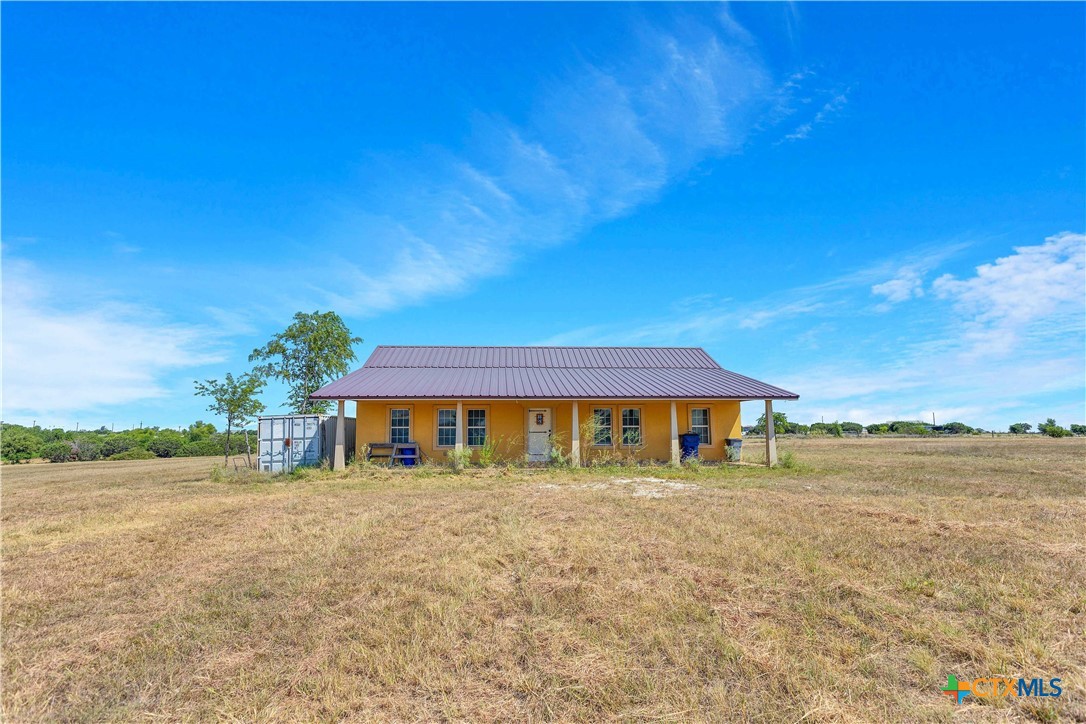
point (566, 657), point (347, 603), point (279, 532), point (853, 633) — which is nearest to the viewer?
point (566, 657)

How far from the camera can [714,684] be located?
361 cm

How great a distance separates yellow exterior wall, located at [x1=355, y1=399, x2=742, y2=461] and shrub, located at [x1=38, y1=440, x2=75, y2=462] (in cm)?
2687

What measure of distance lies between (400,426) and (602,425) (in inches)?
269

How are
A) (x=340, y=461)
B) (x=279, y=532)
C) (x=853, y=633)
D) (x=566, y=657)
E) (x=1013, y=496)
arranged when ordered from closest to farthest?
1. (x=566, y=657)
2. (x=853, y=633)
3. (x=279, y=532)
4. (x=1013, y=496)
5. (x=340, y=461)

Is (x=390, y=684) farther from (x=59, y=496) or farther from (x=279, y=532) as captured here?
(x=59, y=496)

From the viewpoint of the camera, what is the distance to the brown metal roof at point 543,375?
1672 centimetres

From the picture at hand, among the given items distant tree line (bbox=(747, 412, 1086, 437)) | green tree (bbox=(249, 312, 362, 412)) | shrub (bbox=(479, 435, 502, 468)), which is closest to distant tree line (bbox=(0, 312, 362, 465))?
green tree (bbox=(249, 312, 362, 412))

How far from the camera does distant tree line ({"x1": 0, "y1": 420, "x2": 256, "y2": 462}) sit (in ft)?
104

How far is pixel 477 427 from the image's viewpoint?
18.2m

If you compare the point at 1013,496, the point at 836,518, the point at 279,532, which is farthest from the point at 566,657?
the point at 1013,496

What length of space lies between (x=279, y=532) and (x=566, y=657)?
5.60 metres

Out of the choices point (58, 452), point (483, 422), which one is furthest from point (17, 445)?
point (483, 422)

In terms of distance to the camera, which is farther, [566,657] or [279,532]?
[279,532]

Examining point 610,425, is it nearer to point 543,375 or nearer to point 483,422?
point 543,375
